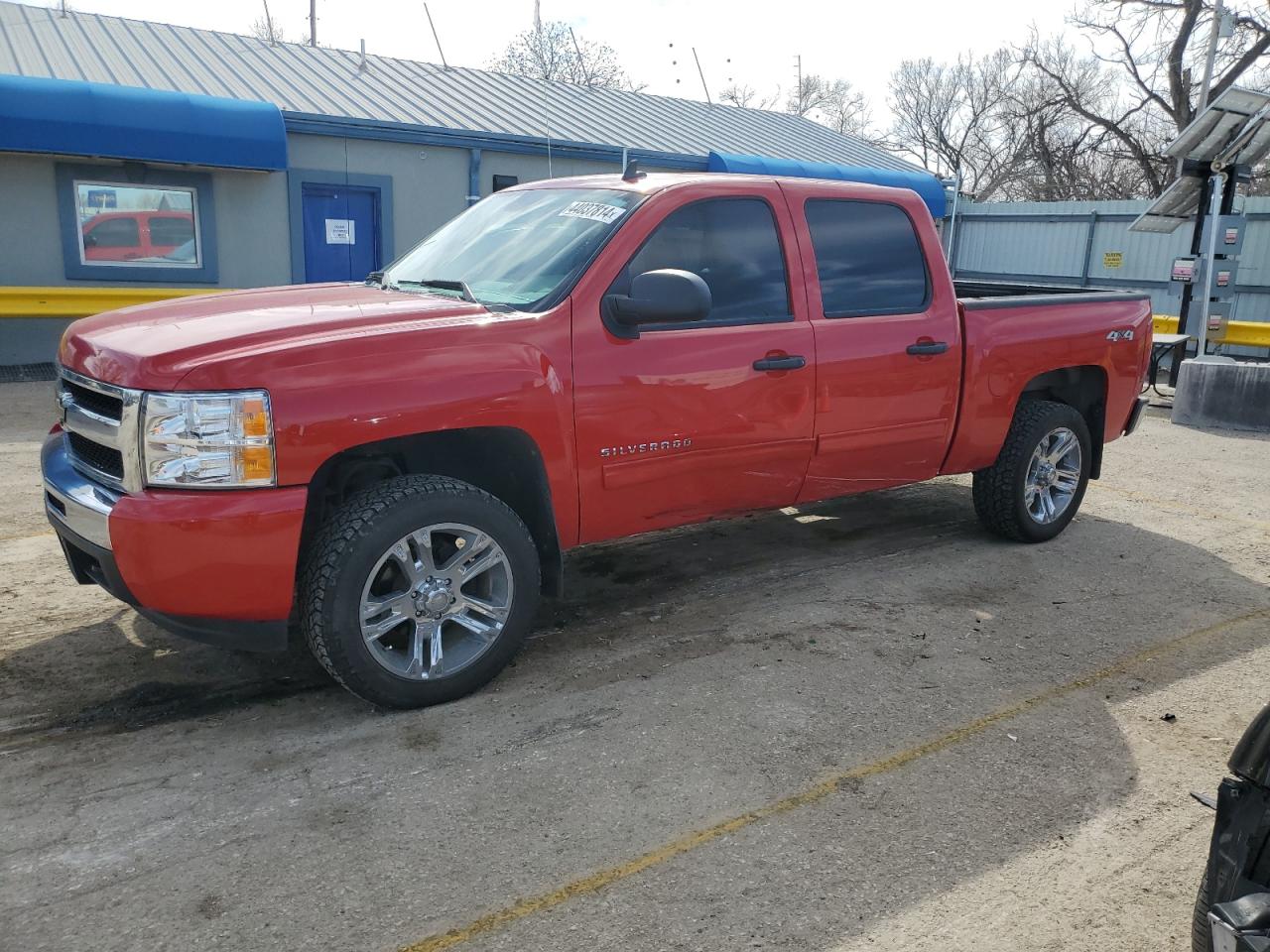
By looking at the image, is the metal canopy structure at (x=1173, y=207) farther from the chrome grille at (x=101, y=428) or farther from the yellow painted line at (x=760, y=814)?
the chrome grille at (x=101, y=428)

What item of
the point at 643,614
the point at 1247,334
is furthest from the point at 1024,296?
the point at 1247,334

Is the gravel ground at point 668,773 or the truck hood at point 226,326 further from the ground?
the truck hood at point 226,326

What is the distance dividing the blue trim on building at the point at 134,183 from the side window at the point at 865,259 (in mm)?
10412

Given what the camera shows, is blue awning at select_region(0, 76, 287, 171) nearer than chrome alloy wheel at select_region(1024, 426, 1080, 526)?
No

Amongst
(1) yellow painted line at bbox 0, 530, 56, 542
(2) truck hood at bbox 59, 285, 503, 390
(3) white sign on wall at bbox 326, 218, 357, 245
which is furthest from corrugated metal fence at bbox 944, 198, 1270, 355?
(1) yellow painted line at bbox 0, 530, 56, 542

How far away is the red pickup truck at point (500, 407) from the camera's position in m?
3.32

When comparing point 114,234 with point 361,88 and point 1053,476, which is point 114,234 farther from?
point 1053,476

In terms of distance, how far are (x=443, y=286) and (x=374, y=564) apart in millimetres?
1425

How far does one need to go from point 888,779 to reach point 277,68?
14.6m

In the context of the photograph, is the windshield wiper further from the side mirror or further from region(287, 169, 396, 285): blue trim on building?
region(287, 169, 396, 285): blue trim on building

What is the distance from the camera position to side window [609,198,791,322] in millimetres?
4359

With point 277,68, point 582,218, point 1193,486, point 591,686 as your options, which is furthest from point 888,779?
point 277,68

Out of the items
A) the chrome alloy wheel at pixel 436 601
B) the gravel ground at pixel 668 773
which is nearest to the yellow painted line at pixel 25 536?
the gravel ground at pixel 668 773

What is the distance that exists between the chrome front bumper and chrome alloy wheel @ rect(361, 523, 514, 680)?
2.84 ft
